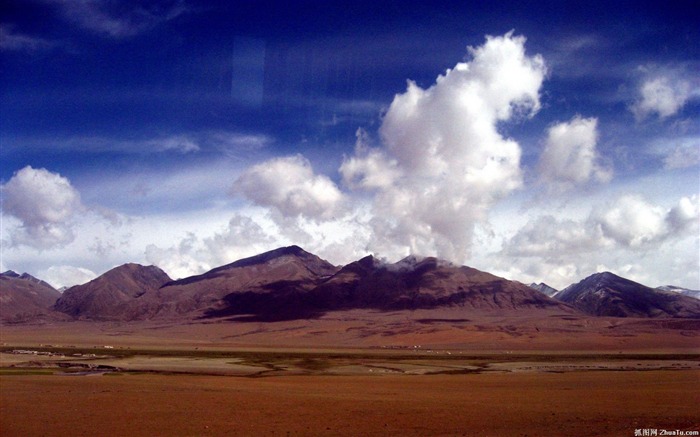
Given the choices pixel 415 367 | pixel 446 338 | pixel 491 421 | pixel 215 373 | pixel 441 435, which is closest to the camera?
pixel 441 435

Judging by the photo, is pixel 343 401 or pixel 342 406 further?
pixel 343 401

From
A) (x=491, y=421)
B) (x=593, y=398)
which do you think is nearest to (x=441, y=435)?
(x=491, y=421)

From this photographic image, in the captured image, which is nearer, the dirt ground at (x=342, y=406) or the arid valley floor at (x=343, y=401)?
the dirt ground at (x=342, y=406)

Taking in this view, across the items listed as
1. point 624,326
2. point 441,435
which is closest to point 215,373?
point 441,435

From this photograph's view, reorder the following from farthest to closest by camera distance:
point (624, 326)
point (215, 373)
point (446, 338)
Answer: point (624, 326), point (446, 338), point (215, 373)

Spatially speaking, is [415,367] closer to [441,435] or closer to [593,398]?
[593,398]

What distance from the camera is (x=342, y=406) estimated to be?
37.7 m

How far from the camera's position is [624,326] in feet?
637

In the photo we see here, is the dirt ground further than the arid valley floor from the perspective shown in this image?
No

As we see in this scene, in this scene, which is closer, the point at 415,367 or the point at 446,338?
the point at 415,367

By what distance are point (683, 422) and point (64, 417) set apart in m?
33.6

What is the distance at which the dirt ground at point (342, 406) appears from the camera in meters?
29.6

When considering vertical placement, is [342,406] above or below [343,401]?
above

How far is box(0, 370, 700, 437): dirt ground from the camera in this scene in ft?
97.1
